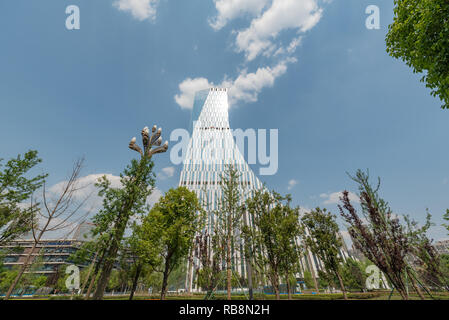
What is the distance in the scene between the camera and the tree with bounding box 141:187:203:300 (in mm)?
12414

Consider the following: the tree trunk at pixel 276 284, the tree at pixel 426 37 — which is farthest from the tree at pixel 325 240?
the tree at pixel 426 37

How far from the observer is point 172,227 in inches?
490

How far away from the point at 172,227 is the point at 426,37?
1488 centimetres

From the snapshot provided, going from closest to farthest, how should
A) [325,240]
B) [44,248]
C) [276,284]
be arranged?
[276,284] < [44,248] < [325,240]

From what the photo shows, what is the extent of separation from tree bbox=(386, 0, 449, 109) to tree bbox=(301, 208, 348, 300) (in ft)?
38.4

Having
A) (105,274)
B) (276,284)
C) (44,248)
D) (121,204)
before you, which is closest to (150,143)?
(121,204)

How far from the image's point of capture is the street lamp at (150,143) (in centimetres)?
1115

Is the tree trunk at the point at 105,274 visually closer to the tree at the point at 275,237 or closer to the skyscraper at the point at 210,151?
the tree at the point at 275,237

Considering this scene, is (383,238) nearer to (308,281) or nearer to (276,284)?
(276,284)
